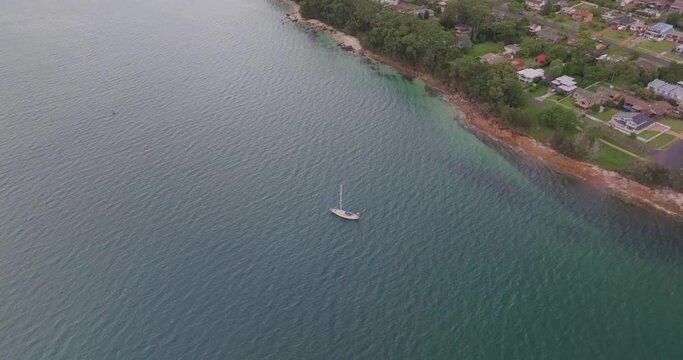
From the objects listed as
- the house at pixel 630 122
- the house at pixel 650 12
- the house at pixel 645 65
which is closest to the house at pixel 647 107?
the house at pixel 630 122

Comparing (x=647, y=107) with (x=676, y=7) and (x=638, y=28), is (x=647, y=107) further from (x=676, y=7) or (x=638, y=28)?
(x=676, y=7)

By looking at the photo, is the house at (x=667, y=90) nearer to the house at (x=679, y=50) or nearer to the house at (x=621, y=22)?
the house at (x=679, y=50)

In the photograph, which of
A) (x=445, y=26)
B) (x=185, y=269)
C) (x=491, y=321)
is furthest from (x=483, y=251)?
(x=445, y=26)

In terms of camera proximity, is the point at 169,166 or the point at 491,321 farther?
the point at 169,166

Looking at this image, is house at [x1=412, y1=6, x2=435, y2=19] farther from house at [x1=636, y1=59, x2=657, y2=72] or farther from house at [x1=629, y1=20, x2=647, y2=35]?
house at [x1=636, y1=59, x2=657, y2=72]

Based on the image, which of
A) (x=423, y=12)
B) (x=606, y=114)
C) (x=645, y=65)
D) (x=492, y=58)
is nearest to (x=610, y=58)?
(x=645, y=65)

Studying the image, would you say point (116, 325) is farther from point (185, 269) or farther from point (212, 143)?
point (212, 143)
